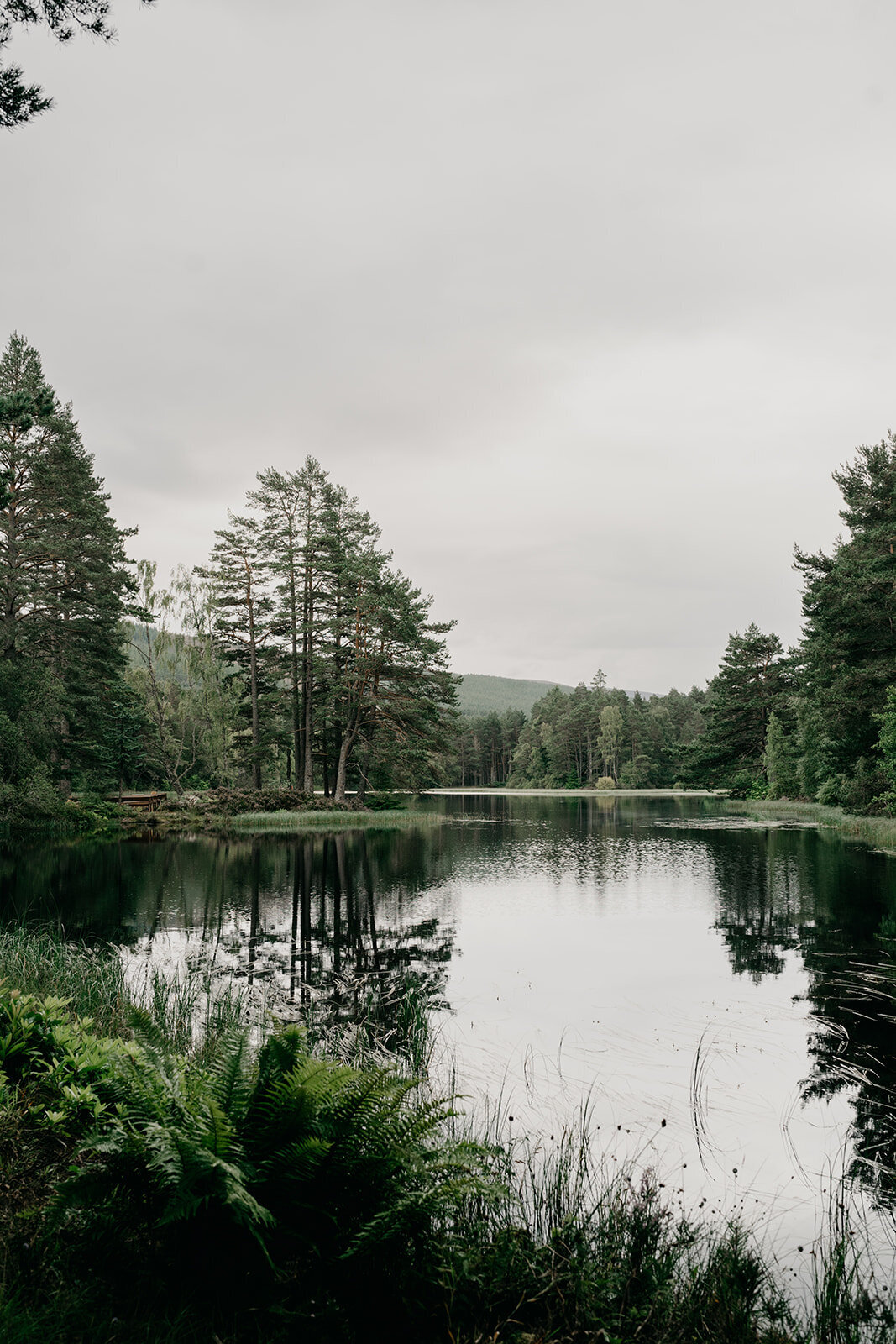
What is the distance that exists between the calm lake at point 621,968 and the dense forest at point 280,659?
22.5 feet

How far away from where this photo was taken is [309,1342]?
2.77 m

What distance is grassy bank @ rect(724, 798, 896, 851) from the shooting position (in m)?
26.2

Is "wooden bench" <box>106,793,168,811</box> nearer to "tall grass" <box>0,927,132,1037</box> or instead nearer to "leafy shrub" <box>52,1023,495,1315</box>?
"tall grass" <box>0,927,132,1037</box>

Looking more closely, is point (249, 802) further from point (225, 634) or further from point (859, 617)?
point (859, 617)

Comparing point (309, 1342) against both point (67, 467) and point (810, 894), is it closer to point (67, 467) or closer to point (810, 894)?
point (810, 894)

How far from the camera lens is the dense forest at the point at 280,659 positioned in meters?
28.4

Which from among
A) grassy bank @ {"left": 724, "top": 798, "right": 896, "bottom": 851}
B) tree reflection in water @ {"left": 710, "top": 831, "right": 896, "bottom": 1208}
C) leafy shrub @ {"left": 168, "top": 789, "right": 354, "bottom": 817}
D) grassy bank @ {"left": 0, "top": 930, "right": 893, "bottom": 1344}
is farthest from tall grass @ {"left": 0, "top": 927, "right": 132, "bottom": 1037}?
leafy shrub @ {"left": 168, "top": 789, "right": 354, "bottom": 817}

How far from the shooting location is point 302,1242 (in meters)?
3.12

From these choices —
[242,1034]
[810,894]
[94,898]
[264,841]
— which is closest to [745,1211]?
[242,1034]

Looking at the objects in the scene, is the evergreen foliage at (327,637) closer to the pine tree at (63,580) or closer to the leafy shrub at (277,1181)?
the pine tree at (63,580)

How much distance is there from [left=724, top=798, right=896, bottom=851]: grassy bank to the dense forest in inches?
36.3

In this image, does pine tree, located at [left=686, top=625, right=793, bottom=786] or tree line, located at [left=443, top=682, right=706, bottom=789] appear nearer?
pine tree, located at [left=686, top=625, right=793, bottom=786]

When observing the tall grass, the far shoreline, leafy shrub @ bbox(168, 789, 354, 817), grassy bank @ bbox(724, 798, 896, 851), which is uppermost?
the tall grass

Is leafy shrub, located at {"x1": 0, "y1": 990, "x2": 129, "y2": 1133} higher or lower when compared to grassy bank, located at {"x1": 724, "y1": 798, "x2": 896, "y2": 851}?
higher
